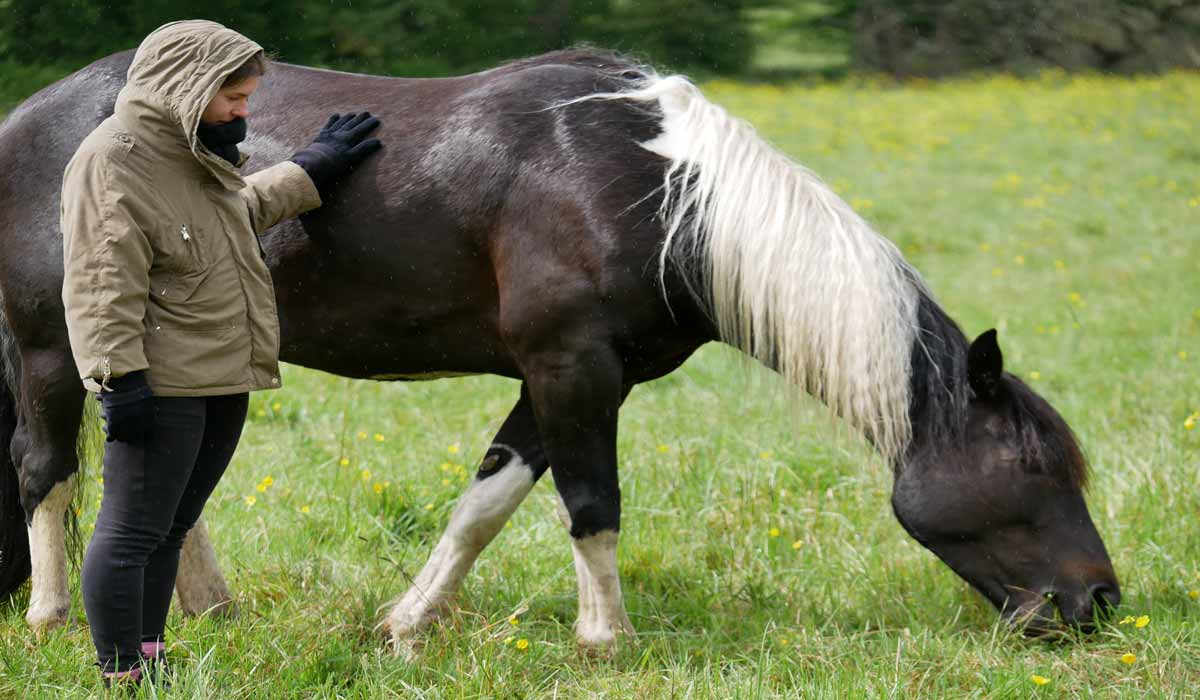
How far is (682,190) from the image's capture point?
10.6ft

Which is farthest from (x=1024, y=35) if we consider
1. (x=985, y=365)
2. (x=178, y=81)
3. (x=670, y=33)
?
(x=178, y=81)

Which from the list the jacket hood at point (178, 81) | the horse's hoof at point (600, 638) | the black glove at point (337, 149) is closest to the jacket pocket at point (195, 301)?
the jacket hood at point (178, 81)

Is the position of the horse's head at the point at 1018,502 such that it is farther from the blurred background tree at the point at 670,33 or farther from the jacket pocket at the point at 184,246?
the jacket pocket at the point at 184,246

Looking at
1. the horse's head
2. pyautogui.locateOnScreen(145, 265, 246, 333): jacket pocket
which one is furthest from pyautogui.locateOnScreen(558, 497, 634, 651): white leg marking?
pyautogui.locateOnScreen(145, 265, 246, 333): jacket pocket

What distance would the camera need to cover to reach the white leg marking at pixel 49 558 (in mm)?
3402

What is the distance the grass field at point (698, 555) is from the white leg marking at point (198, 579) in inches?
3.4

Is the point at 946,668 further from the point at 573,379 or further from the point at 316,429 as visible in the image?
the point at 316,429

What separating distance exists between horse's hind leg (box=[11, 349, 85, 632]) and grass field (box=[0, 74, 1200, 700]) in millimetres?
117

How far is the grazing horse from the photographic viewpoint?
3.21 meters

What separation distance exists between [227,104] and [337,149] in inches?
23.8

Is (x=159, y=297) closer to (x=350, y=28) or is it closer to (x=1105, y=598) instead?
(x=1105, y=598)

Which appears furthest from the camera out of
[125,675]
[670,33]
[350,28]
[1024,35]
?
[1024,35]

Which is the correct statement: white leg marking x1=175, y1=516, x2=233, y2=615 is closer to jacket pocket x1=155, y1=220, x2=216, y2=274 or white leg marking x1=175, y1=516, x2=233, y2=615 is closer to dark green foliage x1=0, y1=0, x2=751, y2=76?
jacket pocket x1=155, y1=220, x2=216, y2=274

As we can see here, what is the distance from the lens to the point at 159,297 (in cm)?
266
